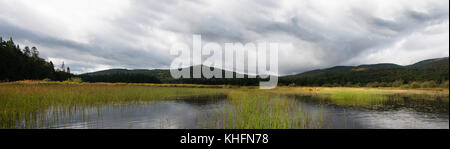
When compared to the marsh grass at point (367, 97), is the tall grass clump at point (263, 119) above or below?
above

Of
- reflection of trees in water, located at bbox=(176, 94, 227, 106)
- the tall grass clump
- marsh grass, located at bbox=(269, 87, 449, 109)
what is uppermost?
the tall grass clump

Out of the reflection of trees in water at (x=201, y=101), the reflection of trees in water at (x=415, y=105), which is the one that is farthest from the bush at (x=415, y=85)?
the reflection of trees in water at (x=201, y=101)

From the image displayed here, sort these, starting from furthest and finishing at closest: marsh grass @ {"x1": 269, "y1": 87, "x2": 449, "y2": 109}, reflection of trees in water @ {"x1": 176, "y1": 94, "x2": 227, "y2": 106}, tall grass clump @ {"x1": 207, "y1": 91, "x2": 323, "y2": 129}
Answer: marsh grass @ {"x1": 269, "y1": 87, "x2": 449, "y2": 109}, reflection of trees in water @ {"x1": 176, "y1": 94, "x2": 227, "y2": 106}, tall grass clump @ {"x1": 207, "y1": 91, "x2": 323, "y2": 129}

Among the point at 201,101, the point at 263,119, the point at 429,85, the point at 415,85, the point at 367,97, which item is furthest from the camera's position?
the point at 415,85

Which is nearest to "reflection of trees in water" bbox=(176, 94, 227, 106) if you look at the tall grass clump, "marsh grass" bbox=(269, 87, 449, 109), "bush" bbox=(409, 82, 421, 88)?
the tall grass clump

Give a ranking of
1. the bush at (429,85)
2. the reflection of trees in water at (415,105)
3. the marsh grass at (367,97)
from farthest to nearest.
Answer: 1. the bush at (429,85)
2. the marsh grass at (367,97)
3. the reflection of trees in water at (415,105)

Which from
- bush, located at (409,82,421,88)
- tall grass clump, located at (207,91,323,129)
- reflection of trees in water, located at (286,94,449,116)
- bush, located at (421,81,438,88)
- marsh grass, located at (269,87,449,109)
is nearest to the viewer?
tall grass clump, located at (207,91,323,129)

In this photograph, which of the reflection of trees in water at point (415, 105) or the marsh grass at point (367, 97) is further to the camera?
the marsh grass at point (367, 97)

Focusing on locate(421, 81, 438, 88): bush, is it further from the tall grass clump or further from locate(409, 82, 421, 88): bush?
the tall grass clump

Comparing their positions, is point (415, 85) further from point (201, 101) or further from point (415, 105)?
point (201, 101)

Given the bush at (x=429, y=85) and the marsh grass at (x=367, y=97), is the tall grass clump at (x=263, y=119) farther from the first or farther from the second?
the bush at (x=429, y=85)

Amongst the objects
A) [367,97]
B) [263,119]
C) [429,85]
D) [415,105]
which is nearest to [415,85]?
[429,85]
